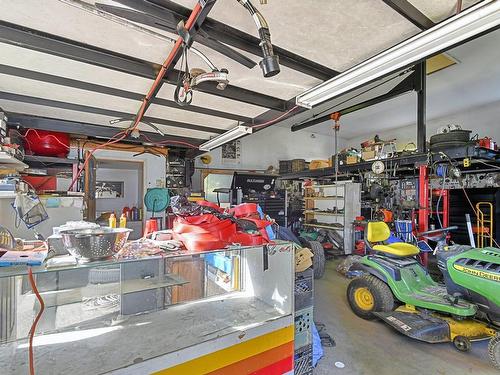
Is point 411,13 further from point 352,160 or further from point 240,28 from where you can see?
point 352,160

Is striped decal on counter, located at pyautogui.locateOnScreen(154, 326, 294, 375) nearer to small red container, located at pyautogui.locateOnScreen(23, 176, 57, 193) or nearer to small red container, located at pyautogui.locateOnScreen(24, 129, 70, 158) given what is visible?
small red container, located at pyautogui.locateOnScreen(23, 176, 57, 193)

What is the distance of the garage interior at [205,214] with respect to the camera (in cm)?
124

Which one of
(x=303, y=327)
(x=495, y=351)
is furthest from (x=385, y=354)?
(x=303, y=327)

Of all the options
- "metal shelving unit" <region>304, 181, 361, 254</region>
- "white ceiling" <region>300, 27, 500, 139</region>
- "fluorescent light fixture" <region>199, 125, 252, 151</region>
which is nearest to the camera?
"fluorescent light fixture" <region>199, 125, 252, 151</region>

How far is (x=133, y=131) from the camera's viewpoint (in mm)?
3670

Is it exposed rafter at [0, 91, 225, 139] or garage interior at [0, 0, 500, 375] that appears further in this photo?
exposed rafter at [0, 91, 225, 139]

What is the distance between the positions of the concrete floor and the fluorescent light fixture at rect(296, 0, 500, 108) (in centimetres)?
243

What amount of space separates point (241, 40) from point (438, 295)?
329 centimetres

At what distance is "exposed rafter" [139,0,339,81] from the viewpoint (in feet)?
4.58

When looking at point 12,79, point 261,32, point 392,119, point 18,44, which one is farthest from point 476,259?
point 392,119

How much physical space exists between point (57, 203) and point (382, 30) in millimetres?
3740

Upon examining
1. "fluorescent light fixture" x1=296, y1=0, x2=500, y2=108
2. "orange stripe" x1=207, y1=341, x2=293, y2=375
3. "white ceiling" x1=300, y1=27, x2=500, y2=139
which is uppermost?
"white ceiling" x1=300, y1=27, x2=500, y2=139

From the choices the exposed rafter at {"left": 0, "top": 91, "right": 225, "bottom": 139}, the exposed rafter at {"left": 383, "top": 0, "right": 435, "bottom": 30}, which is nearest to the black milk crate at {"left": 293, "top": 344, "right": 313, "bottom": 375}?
the exposed rafter at {"left": 383, "top": 0, "right": 435, "bottom": 30}

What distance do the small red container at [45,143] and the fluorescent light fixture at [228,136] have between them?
6.75 ft
